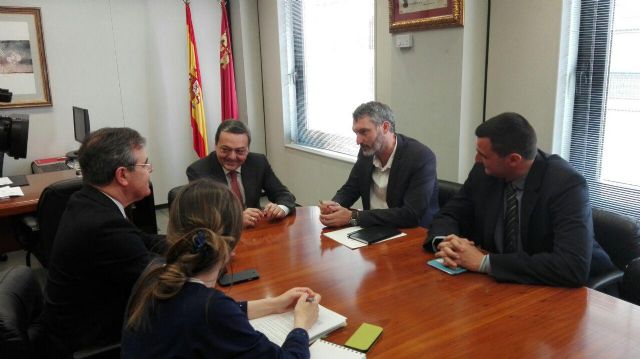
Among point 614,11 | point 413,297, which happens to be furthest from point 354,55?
point 413,297

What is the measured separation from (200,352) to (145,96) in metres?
4.41

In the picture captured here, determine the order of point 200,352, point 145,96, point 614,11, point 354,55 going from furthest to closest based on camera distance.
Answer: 1. point 145,96
2. point 354,55
3. point 614,11
4. point 200,352

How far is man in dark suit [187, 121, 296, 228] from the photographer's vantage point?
2604 millimetres

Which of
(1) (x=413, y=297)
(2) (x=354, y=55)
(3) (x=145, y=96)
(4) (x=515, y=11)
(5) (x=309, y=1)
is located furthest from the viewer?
(3) (x=145, y=96)

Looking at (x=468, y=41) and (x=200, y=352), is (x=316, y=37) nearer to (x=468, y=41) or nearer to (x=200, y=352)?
(x=468, y=41)

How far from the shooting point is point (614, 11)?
241 cm

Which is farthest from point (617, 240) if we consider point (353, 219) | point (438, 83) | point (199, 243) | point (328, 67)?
point (328, 67)

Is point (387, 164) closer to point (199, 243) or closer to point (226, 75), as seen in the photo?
point (199, 243)

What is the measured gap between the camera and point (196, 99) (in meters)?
4.98

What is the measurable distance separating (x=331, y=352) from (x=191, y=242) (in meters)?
0.46

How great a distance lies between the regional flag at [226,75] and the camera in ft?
16.5

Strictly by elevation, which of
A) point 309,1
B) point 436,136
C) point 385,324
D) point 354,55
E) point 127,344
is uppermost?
point 309,1

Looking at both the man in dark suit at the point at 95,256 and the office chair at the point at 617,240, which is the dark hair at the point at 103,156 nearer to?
the man in dark suit at the point at 95,256

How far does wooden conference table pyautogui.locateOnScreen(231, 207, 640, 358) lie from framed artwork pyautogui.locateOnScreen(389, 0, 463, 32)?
1.51 m
